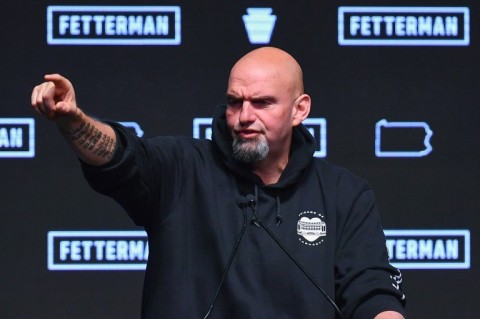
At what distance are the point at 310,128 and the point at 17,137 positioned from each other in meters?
0.93

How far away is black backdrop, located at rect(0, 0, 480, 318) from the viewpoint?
3.88m

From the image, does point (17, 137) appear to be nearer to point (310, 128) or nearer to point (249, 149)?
point (310, 128)

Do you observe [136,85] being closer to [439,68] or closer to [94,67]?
[94,67]

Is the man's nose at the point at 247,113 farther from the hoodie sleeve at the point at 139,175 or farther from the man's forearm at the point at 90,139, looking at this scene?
the man's forearm at the point at 90,139

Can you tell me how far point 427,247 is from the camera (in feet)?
12.9

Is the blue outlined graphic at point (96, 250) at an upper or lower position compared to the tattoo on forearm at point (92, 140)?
lower

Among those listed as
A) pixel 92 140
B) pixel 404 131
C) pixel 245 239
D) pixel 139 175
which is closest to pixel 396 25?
pixel 404 131

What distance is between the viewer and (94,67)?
389cm

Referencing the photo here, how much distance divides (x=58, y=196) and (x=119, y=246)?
25 cm

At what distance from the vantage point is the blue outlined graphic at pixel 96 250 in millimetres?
3871

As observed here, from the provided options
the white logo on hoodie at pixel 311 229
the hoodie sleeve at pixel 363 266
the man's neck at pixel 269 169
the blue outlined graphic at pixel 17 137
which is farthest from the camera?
the blue outlined graphic at pixel 17 137

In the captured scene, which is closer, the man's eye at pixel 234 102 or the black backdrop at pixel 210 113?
the man's eye at pixel 234 102

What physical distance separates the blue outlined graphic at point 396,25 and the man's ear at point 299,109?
1.08 metres

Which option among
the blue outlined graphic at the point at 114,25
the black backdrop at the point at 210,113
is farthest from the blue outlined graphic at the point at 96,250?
the blue outlined graphic at the point at 114,25
